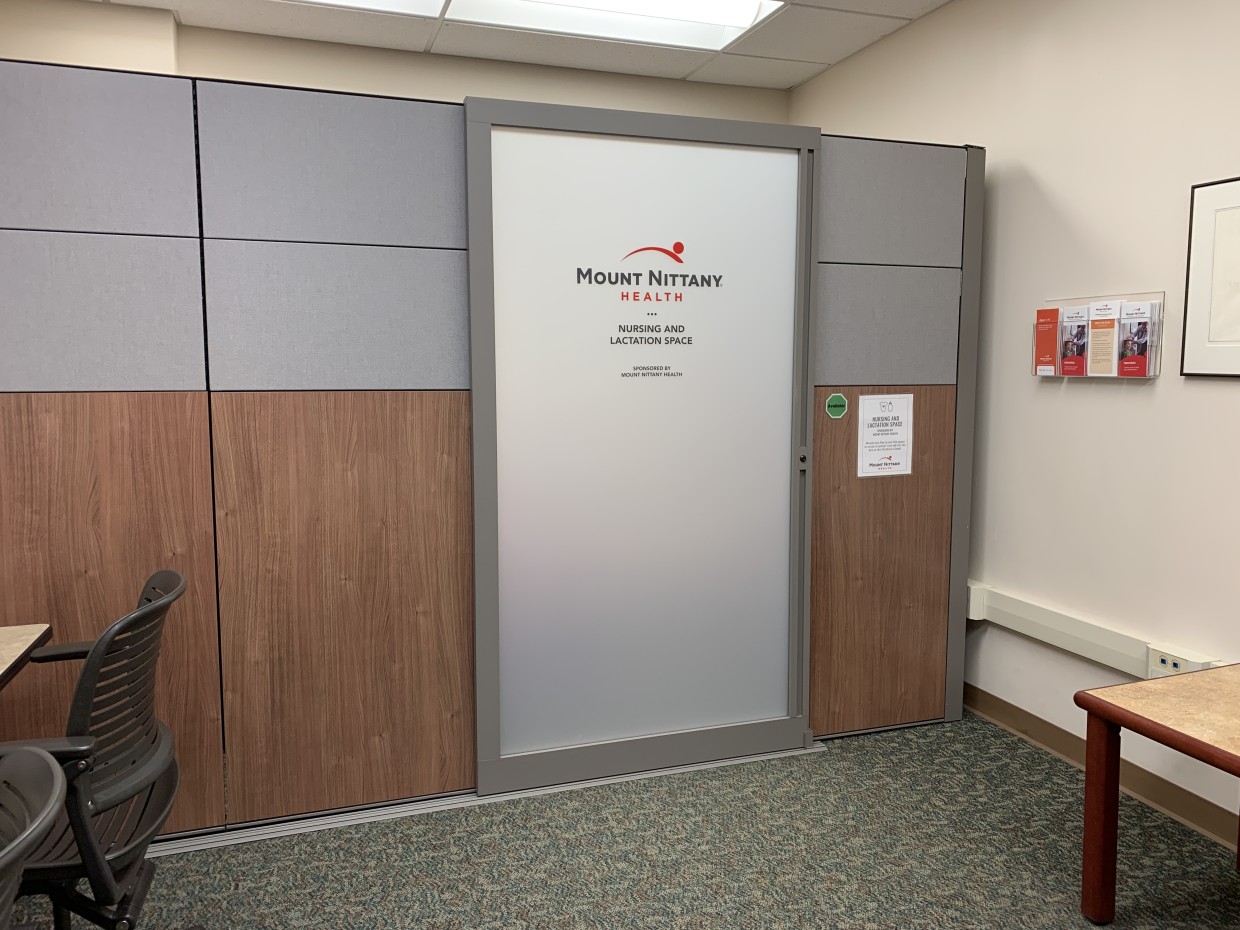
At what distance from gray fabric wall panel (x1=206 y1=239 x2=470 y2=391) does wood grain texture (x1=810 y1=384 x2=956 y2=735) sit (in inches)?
50.7

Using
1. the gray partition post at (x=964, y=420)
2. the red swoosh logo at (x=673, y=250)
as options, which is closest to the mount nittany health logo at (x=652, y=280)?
the red swoosh logo at (x=673, y=250)

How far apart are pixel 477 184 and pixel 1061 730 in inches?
102

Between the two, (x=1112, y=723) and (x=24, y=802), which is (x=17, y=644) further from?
(x=1112, y=723)

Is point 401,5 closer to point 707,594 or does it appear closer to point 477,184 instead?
point 477,184

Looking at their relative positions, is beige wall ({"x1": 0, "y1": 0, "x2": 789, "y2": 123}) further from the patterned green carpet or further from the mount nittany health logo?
the patterned green carpet

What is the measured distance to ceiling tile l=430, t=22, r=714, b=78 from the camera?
151 inches

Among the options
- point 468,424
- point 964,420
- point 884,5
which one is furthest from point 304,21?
point 964,420

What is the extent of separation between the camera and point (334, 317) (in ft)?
8.37

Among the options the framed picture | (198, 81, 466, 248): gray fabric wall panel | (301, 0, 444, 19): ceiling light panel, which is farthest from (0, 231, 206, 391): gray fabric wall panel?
the framed picture

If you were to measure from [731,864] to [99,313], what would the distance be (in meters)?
2.19

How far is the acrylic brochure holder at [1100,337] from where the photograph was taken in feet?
8.92

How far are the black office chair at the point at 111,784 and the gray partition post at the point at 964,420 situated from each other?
101 inches

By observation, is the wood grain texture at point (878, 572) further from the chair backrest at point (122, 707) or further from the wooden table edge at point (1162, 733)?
the chair backrest at point (122, 707)

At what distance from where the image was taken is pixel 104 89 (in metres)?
2.30
